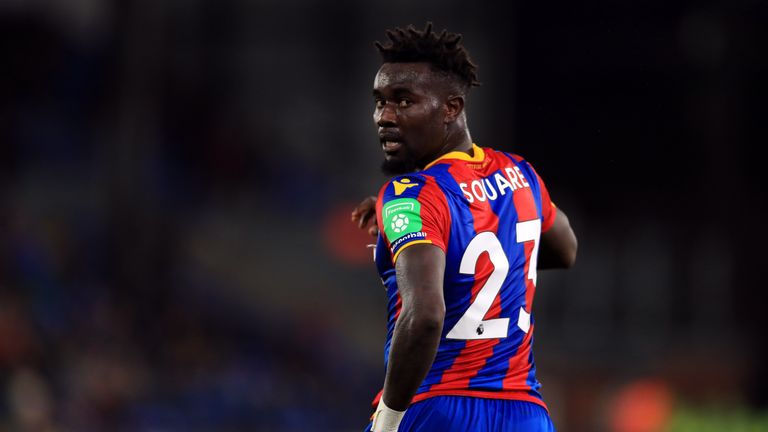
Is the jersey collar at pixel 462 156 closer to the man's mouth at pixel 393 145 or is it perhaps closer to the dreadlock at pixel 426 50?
the man's mouth at pixel 393 145

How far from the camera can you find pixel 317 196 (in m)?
16.3

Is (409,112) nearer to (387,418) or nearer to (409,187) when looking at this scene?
(409,187)

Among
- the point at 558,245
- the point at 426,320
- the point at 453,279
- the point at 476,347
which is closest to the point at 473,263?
the point at 453,279

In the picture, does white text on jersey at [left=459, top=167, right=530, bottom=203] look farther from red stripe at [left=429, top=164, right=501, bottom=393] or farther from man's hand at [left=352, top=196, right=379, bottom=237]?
man's hand at [left=352, top=196, right=379, bottom=237]

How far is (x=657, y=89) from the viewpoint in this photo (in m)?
16.4

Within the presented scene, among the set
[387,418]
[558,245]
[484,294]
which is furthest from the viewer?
[558,245]

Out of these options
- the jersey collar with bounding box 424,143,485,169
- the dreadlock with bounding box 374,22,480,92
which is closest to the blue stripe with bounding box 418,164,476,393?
the jersey collar with bounding box 424,143,485,169

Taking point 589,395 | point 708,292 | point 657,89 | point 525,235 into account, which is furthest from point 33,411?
point 657,89

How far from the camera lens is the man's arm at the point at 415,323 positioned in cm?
353

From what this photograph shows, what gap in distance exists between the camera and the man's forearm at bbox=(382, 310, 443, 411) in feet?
11.6

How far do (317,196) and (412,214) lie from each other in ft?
41.6

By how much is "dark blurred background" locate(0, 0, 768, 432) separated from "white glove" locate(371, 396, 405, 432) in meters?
8.40

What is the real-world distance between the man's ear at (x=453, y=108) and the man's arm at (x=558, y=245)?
628 millimetres

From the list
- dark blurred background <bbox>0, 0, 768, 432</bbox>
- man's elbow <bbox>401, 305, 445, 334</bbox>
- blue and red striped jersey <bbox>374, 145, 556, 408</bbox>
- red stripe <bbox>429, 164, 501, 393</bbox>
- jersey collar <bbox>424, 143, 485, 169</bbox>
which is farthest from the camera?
dark blurred background <bbox>0, 0, 768, 432</bbox>
